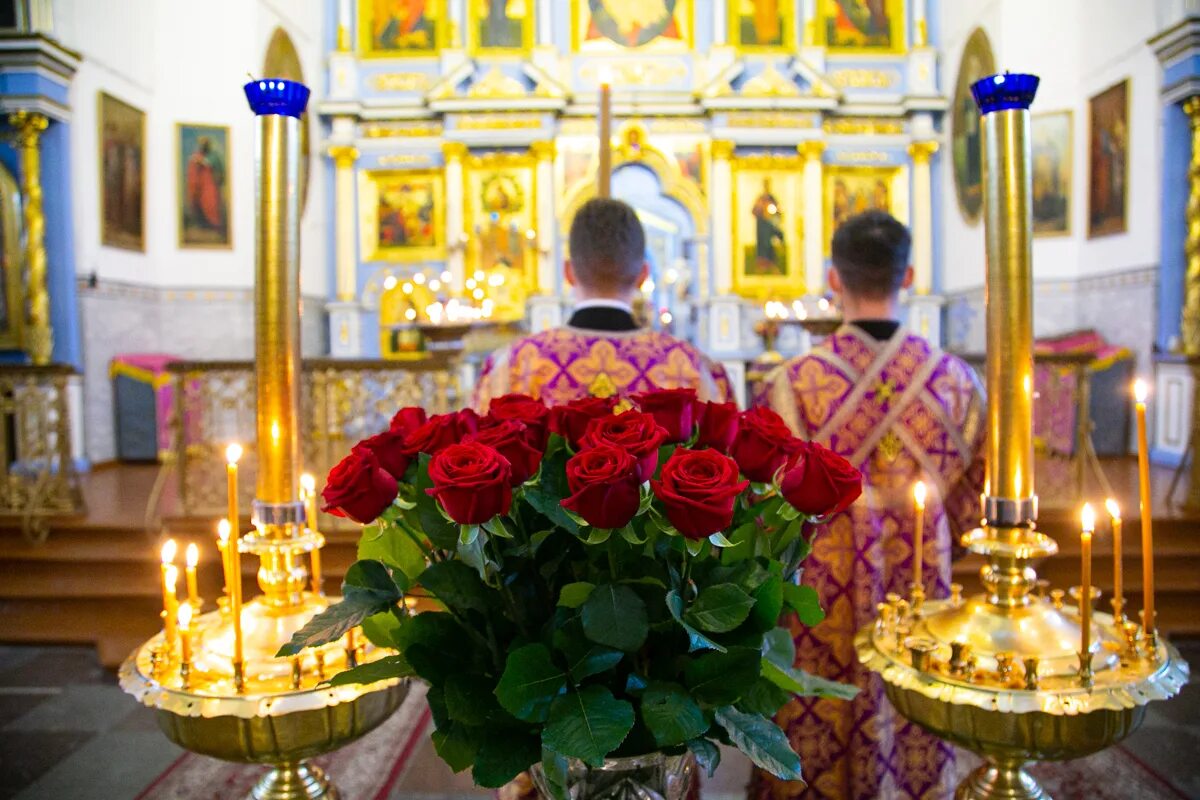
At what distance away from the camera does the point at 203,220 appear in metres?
10.8

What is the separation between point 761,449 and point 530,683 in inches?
12.2

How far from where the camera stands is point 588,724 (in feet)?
2.49

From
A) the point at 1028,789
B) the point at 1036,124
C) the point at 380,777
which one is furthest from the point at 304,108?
the point at 1036,124

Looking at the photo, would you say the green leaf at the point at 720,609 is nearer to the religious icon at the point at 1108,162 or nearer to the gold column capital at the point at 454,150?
the religious icon at the point at 1108,162

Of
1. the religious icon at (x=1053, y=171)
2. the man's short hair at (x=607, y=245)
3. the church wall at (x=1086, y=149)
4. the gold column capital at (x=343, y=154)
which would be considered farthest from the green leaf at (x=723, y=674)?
the gold column capital at (x=343, y=154)

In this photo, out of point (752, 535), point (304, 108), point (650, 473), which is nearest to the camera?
point (650, 473)

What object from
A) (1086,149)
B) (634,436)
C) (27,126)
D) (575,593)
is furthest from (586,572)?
(1086,149)

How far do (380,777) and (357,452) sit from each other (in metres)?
2.75

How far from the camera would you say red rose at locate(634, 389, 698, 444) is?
0.91 meters

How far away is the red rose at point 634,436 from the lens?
0.77 metres

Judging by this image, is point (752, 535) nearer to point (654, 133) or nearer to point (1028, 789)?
point (1028, 789)

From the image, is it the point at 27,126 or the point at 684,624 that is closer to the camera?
the point at 684,624

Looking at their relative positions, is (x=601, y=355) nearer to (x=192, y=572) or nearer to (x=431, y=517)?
(x=192, y=572)

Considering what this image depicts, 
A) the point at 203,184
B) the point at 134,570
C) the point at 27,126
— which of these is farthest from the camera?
the point at 203,184
